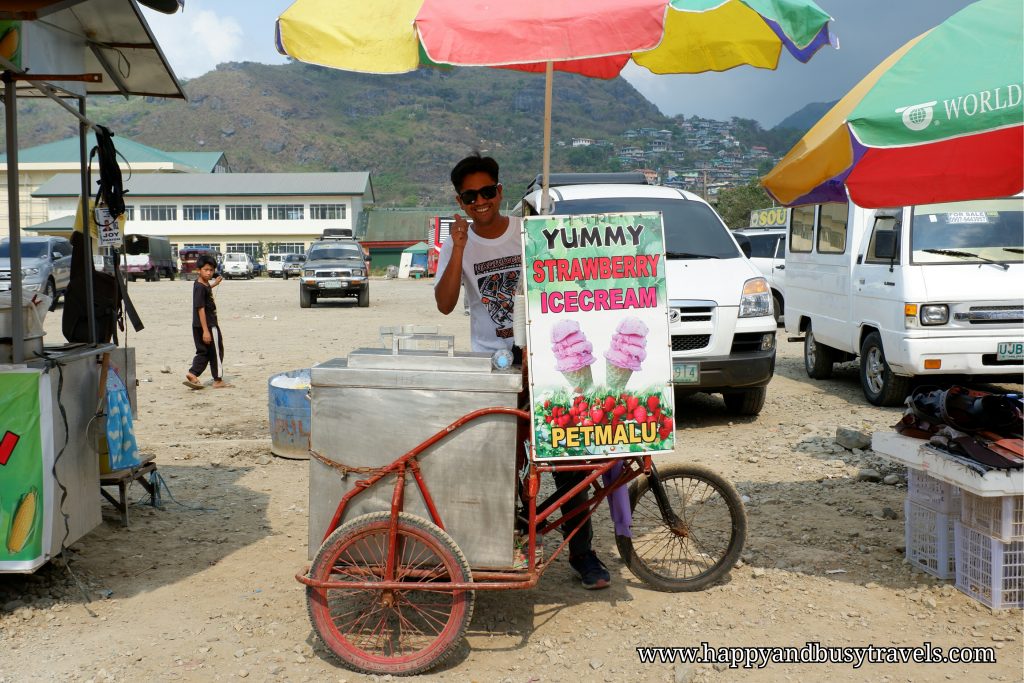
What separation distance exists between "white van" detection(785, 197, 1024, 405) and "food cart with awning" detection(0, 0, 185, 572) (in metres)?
6.60

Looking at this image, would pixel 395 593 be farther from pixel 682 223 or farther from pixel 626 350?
pixel 682 223

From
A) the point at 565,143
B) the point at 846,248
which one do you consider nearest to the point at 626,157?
the point at 565,143

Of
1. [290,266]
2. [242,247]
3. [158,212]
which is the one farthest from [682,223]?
[158,212]

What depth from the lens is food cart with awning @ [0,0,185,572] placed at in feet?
13.4

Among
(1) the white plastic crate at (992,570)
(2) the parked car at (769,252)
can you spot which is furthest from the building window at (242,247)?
(1) the white plastic crate at (992,570)

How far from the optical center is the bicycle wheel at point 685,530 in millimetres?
4266

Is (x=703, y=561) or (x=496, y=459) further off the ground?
→ (x=496, y=459)

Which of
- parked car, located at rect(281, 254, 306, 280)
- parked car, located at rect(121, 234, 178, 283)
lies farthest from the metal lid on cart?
parked car, located at rect(281, 254, 306, 280)

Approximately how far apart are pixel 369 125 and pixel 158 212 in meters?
104

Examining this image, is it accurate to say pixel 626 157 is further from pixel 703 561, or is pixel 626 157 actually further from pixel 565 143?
pixel 703 561

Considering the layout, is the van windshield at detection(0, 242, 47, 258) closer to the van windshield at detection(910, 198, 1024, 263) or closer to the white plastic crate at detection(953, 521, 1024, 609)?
the van windshield at detection(910, 198, 1024, 263)

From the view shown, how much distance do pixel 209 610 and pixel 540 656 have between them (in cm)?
163

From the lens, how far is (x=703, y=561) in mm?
4441

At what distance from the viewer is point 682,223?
28.2 feet
